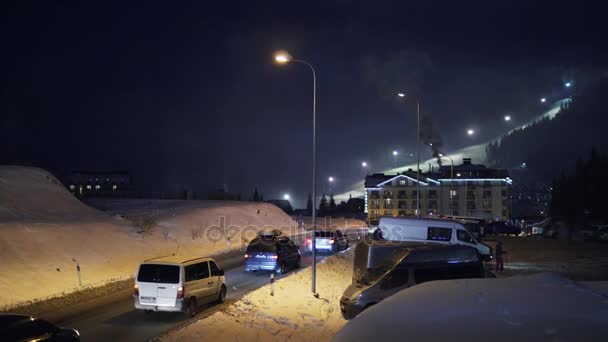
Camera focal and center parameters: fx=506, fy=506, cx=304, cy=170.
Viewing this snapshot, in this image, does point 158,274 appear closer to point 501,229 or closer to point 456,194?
point 501,229

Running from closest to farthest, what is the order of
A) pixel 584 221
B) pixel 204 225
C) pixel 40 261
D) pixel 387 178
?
pixel 40 261, pixel 204 225, pixel 584 221, pixel 387 178

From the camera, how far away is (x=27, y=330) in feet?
29.8

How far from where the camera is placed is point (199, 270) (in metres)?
16.1

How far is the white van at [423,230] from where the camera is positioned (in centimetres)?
2619

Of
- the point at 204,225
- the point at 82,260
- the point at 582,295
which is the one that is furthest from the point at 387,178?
the point at 582,295

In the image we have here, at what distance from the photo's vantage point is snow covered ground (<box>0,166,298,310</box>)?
22.1 metres

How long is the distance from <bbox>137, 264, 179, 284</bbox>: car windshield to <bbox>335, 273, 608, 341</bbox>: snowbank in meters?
8.82

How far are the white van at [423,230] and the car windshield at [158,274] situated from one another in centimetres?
1386

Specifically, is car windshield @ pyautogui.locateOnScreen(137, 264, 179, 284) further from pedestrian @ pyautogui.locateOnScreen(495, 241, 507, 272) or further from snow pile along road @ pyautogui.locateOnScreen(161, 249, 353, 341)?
pedestrian @ pyautogui.locateOnScreen(495, 241, 507, 272)

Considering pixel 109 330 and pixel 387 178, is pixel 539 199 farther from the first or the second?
pixel 109 330

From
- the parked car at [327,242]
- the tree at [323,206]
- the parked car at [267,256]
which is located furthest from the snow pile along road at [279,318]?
the tree at [323,206]

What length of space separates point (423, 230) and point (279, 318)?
44.0ft

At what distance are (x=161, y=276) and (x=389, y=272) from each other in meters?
6.68

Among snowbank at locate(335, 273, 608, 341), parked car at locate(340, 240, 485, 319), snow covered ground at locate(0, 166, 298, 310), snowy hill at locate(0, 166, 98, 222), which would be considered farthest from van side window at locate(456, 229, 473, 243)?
snowy hill at locate(0, 166, 98, 222)
